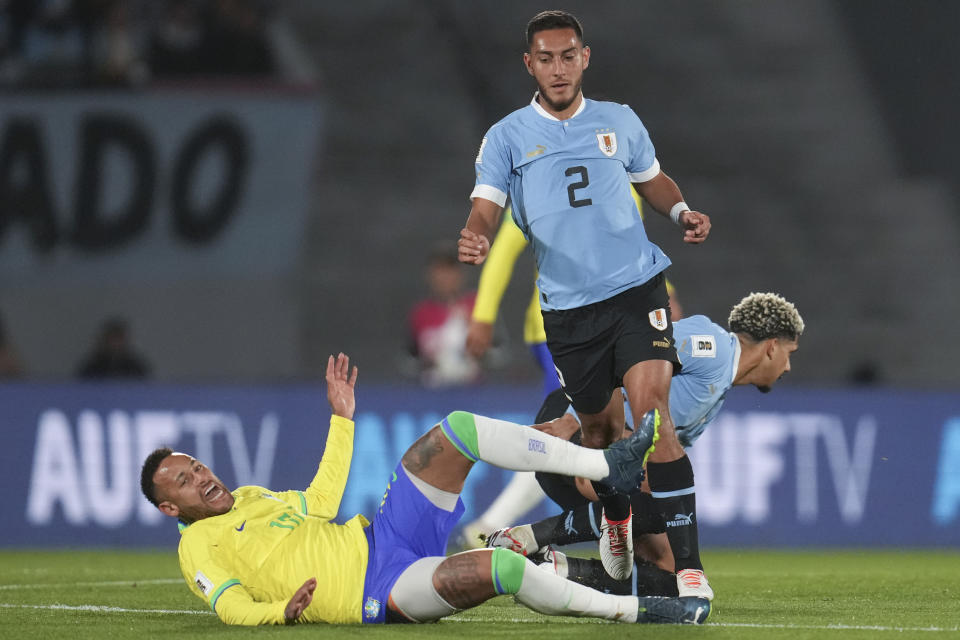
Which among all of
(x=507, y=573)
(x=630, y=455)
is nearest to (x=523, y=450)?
(x=630, y=455)

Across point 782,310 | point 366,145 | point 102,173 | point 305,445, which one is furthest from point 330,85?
point 782,310

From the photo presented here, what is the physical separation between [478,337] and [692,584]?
241 cm

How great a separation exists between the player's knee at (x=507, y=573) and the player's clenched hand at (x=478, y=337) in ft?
9.34

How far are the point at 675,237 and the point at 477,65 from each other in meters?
3.58

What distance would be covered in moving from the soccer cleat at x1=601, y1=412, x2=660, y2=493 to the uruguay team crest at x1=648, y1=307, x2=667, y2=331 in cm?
69

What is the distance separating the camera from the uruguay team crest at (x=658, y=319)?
6.29 meters

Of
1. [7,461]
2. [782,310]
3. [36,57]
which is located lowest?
[7,461]

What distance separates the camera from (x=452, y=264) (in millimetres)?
11461

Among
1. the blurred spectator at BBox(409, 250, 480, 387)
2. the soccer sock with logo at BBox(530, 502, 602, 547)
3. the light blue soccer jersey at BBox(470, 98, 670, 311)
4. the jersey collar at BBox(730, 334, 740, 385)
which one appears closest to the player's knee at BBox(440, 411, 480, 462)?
the light blue soccer jersey at BBox(470, 98, 670, 311)

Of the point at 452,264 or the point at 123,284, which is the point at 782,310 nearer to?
the point at 452,264

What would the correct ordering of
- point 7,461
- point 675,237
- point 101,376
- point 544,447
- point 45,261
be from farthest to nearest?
1. point 675,237
2. point 45,261
3. point 101,376
4. point 7,461
5. point 544,447

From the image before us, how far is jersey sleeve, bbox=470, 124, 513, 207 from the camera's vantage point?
639 cm

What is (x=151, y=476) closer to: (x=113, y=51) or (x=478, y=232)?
(x=478, y=232)

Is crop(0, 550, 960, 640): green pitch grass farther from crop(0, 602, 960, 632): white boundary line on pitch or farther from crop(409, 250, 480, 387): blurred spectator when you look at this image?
crop(409, 250, 480, 387): blurred spectator
